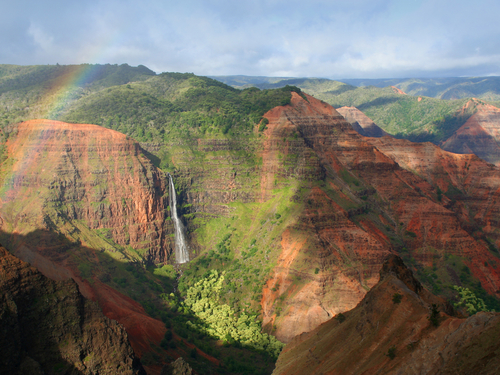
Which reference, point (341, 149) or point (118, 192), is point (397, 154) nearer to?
point (341, 149)

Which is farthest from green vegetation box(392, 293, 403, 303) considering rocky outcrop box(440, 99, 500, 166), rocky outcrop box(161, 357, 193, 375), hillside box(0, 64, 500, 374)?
rocky outcrop box(440, 99, 500, 166)

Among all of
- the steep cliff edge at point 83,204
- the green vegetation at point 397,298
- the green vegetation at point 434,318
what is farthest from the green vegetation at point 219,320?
the green vegetation at point 434,318

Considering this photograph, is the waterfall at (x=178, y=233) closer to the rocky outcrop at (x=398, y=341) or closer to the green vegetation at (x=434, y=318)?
the rocky outcrop at (x=398, y=341)

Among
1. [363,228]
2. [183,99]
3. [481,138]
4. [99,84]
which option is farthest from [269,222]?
[481,138]

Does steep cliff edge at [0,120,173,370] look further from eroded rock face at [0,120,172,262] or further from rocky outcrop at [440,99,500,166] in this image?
rocky outcrop at [440,99,500,166]

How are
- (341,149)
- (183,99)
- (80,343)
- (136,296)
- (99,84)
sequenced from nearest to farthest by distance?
(80,343) < (136,296) < (341,149) < (183,99) < (99,84)

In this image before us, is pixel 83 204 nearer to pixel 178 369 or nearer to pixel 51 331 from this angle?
pixel 178 369

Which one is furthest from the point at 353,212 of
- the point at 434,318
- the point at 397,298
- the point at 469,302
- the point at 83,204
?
the point at 434,318
